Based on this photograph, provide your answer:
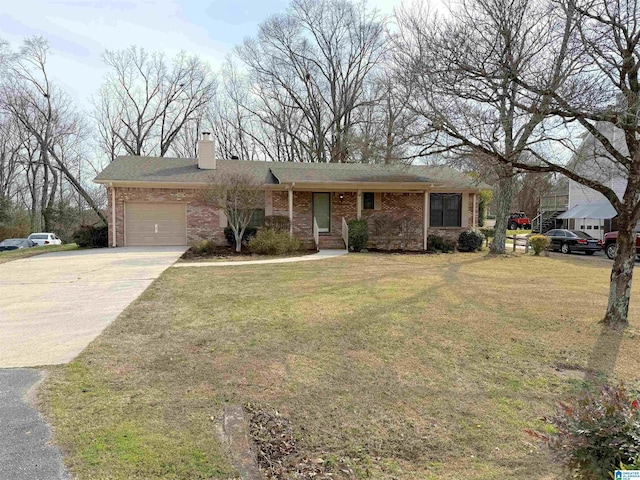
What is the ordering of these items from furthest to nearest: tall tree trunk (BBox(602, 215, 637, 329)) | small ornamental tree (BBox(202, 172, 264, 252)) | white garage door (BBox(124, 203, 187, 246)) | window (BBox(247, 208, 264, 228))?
1. window (BBox(247, 208, 264, 228))
2. white garage door (BBox(124, 203, 187, 246))
3. small ornamental tree (BBox(202, 172, 264, 252))
4. tall tree trunk (BBox(602, 215, 637, 329))

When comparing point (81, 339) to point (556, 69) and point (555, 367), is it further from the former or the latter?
point (556, 69)

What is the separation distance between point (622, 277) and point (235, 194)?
37.1 feet

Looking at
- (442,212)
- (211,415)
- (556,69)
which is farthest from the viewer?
(442,212)

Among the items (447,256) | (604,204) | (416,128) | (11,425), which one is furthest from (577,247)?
(11,425)

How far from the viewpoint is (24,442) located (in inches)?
99.2

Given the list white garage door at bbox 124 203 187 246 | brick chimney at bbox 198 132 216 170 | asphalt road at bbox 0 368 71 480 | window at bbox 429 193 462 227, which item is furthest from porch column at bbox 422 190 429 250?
Result: asphalt road at bbox 0 368 71 480

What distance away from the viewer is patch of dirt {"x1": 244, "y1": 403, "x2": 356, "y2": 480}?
244 cm

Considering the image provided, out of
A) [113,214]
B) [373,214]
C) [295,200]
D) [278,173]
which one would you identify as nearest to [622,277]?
[373,214]

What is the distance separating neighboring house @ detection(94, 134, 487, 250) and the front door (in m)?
0.04

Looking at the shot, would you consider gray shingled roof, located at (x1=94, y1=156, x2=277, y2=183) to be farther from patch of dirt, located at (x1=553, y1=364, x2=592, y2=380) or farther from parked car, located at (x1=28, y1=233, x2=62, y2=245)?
patch of dirt, located at (x1=553, y1=364, x2=592, y2=380)

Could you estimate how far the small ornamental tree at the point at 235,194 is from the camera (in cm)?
1396

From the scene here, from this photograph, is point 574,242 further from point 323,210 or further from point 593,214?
point 323,210

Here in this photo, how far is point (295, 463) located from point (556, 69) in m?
6.31

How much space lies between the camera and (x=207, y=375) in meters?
3.73
